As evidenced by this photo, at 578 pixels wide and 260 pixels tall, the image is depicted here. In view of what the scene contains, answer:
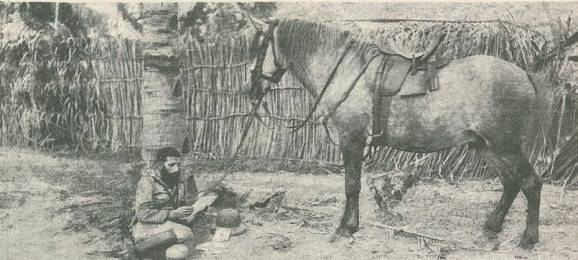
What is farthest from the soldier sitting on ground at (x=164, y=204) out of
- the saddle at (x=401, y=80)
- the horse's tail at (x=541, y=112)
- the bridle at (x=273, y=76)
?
the horse's tail at (x=541, y=112)

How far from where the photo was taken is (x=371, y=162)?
4773mm

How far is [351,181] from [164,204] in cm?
159

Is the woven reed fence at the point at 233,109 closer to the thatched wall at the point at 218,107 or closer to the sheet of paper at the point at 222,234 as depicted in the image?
the thatched wall at the point at 218,107

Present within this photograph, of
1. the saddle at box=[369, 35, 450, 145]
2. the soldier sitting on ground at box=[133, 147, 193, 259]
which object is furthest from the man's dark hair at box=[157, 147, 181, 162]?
the saddle at box=[369, 35, 450, 145]

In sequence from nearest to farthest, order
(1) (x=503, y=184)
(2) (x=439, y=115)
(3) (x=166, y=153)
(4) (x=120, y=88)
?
(2) (x=439, y=115) < (1) (x=503, y=184) < (3) (x=166, y=153) < (4) (x=120, y=88)

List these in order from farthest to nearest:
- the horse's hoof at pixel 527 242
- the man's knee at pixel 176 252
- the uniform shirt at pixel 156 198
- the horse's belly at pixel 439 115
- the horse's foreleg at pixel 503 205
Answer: the uniform shirt at pixel 156 198 < the man's knee at pixel 176 252 < the horse's hoof at pixel 527 242 < the horse's foreleg at pixel 503 205 < the horse's belly at pixel 439 115

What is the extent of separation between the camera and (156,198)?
15.9 ft

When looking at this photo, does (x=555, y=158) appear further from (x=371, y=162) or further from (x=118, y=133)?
(x=118, y=133)

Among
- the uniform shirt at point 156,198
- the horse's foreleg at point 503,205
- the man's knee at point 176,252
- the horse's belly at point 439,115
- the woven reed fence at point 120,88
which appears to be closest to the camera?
the horse's belly at point 439,115

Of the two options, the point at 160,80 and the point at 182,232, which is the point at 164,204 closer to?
the point at 182,232

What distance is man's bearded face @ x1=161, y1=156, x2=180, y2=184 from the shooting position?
4.84 metres

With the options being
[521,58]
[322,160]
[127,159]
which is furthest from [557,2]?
[127,159]

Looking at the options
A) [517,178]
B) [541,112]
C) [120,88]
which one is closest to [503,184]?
[517,178]

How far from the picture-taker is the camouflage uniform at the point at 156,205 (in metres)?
4.83
